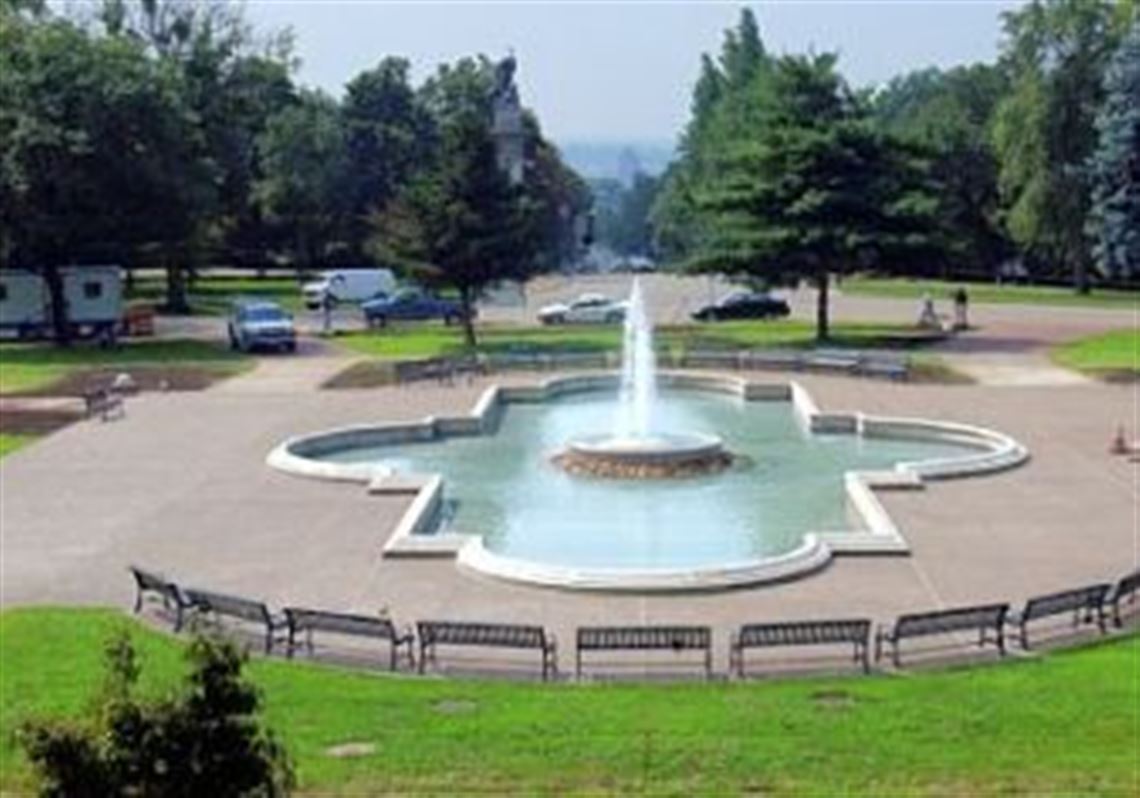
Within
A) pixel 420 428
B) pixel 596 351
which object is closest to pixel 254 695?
pixel 420 428

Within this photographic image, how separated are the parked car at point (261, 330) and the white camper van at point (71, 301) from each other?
18.5 ft

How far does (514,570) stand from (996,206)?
232 ft

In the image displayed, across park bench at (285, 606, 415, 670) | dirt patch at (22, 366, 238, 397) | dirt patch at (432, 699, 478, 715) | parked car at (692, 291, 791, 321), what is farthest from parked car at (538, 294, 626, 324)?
dirt patch at (432, 699, 478, 715)

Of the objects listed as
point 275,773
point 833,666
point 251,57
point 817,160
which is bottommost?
point 833,666

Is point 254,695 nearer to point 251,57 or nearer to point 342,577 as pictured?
point 342,577

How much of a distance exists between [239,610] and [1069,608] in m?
9.43

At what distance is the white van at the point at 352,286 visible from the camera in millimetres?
76625

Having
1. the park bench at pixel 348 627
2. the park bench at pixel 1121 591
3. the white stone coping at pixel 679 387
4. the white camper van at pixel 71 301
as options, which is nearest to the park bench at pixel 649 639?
the park bench at pixel 348 627

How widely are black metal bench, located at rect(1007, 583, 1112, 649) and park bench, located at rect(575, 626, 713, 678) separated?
3645mm

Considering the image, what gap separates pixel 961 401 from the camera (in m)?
40.9

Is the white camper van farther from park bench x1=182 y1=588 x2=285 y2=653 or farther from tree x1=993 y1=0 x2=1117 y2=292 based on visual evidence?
park bench x1=182 y1=588 x2=285 y2=653

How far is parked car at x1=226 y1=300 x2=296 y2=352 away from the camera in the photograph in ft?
180

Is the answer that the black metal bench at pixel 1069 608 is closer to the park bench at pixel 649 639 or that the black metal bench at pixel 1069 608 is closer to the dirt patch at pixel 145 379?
the park bench at pixel 649 639

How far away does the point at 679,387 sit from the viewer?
152 ft
